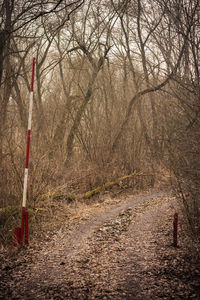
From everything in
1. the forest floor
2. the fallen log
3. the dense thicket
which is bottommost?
the forest floor

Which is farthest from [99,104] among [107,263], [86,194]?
[107,263]

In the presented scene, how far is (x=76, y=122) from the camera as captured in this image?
10297 mm

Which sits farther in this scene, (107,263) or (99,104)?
(99,104)

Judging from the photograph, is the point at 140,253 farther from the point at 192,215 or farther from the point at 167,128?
the point at 167,128

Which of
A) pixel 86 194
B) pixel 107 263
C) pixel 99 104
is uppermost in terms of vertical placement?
pixel 99 104

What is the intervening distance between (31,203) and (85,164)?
13.2ft

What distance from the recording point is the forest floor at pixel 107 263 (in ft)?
12.1

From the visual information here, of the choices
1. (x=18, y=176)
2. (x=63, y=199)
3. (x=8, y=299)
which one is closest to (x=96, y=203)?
(x=63, y=199)

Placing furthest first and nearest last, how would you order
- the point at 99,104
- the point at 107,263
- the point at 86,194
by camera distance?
the point at 99,104 < the point at 86,194 < the point at 107,263

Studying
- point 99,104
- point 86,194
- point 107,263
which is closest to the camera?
point 107,263

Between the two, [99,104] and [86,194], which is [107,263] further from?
[99,104]

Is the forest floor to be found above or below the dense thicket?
below

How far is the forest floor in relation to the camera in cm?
368

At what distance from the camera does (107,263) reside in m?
4.53
